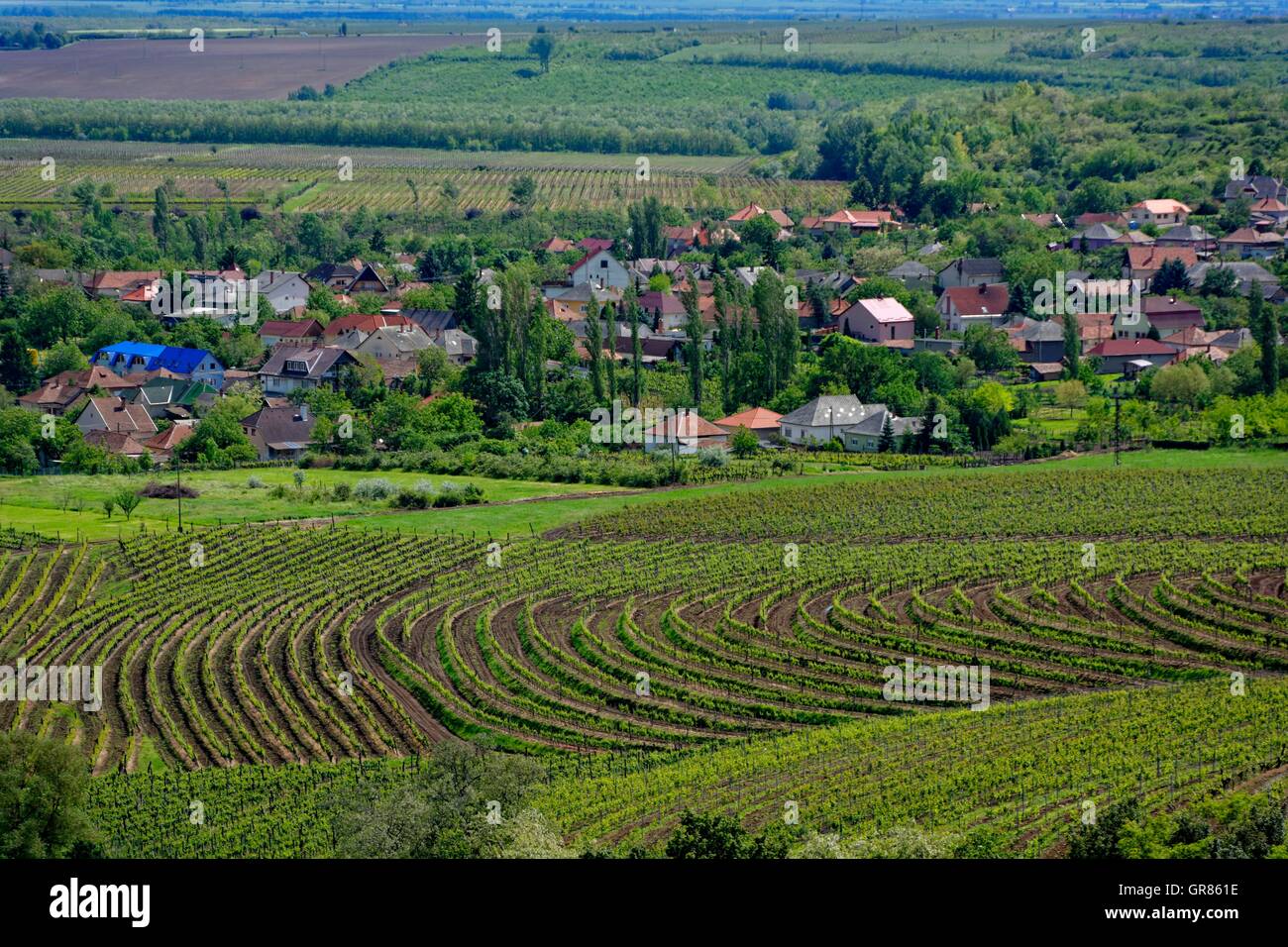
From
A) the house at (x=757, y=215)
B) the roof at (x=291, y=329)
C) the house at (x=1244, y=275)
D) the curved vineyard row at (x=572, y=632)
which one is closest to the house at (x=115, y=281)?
the roof at (x=291, y=329)

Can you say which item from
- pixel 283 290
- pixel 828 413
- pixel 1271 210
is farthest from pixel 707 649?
pixel 1271 210

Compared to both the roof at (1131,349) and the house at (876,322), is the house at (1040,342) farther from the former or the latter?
the house at (876,322)

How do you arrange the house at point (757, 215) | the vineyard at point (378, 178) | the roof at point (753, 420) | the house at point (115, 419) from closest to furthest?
the roof at point (753, 420), the house at point (115, 419), the house at point (757, 215), the vineyard at point (378, 178)

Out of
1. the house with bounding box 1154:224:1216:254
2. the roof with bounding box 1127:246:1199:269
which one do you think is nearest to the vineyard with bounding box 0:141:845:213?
the house with bounding box 1154:224:1216:254

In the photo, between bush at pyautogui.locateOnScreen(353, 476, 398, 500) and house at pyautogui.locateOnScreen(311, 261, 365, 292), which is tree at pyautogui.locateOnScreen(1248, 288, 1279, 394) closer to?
bush at pyautogui.locateOnScreen(353, 476, 398, 500)
